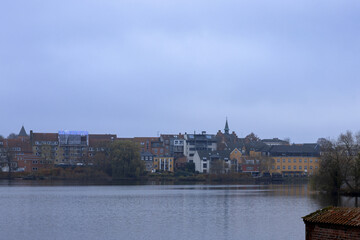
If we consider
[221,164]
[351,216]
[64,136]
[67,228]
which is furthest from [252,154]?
[351,216]

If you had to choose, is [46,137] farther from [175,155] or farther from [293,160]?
[293,160]

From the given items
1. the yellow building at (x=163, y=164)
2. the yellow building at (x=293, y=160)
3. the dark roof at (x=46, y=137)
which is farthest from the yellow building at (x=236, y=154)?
the dark roof at (x=46, y=137)

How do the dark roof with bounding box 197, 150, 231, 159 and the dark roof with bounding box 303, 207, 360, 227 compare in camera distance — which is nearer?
the dark roof with bounding box 303, 207, 360, 227

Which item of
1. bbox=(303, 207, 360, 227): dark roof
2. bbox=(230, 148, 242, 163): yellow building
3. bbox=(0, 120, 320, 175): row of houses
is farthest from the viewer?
bbox=(230, 148, 242, 163): yellow building

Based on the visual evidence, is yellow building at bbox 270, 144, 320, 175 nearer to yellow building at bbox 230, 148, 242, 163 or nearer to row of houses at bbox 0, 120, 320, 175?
row of houses at bbox 0, 120, 320, 175

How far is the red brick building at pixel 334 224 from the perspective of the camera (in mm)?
15953

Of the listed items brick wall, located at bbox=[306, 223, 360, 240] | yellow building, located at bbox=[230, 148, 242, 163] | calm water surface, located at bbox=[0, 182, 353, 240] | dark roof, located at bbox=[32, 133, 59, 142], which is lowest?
calm water surface, located at bbox=[0, 182, 353, 240]

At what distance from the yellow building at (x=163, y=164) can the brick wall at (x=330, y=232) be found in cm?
15139

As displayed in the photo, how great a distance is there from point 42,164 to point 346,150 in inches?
4118

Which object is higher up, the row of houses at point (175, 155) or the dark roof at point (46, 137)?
the dark roof at point (46, 137)

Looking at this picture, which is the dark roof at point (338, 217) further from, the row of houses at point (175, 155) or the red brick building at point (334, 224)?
the row of houses at point (175, 155)

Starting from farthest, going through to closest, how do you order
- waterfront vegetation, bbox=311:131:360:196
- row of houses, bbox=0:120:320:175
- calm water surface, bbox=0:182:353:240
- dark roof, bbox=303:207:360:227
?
row of houses, bbox=0:120:320:175 → waterfront vegetation, bbox=311:131:360:196 → calm water surface, bbox=0:182:353:240 → dark roof, bbox=303:207:360:227

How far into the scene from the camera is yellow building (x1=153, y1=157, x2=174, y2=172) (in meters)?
168

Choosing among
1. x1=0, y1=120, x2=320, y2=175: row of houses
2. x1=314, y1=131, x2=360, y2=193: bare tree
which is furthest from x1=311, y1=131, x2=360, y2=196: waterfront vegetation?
x1=0, y1=120, x2=320, y2=175: row of houses
